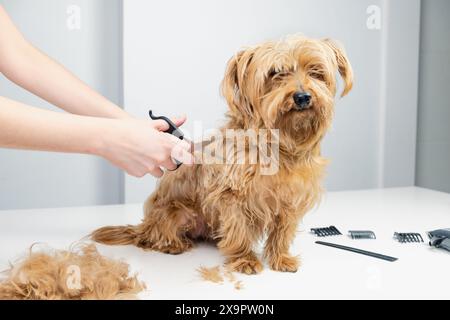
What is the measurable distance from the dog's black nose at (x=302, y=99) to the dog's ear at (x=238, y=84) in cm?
14

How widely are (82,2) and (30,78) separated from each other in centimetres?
91

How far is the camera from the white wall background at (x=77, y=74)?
2.23 meters

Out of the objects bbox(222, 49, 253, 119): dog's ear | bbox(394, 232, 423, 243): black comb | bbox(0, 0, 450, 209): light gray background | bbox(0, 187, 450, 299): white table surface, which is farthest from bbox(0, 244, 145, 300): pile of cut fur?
bbox(0, 0, 450, 209): light gray background

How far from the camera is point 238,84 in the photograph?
49.8 inches

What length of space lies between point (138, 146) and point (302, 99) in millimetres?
373

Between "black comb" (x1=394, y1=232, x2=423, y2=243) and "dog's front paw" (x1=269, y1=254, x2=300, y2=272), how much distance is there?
1.20ft

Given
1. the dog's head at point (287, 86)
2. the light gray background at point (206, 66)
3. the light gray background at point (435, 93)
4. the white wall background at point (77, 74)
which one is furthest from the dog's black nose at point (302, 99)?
the light gray background at point (435, 93)

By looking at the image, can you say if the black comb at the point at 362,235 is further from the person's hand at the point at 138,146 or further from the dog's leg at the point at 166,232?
the person's hand at the point at 138,146

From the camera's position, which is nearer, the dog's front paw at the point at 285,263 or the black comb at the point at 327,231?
the dog's front paw at the point at 285,263

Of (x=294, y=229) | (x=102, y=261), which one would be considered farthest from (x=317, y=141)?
(x=102, y=261)

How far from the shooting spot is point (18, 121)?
3.32 ft

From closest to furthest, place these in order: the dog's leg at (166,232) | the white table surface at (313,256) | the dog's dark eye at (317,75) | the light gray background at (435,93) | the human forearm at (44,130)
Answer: the human forearm at (44,130) → the white table surface at (313,256) → the dog's dark eye at (317,75) → the dog's leg at (166,232) → the light gray background at (435,93)

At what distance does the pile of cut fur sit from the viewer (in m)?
1.04

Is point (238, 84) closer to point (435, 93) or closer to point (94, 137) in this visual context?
point (94, 137)
